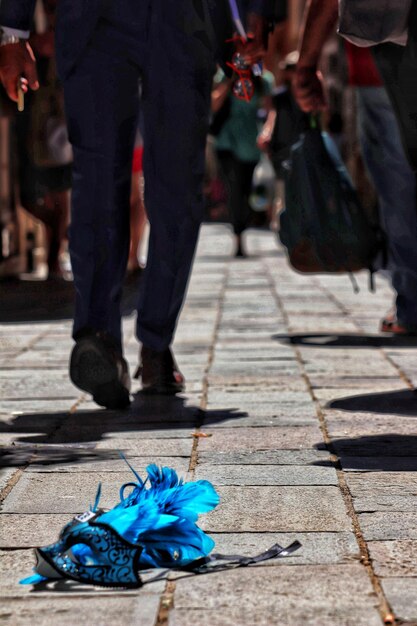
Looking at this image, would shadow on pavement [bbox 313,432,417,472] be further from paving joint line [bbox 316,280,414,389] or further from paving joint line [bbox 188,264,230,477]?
paving joint line [bbox 316,280,414,389]

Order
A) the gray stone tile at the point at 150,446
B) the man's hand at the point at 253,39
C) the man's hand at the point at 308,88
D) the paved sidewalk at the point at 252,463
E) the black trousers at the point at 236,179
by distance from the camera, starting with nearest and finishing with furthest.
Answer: the paved sidewalk at the point at 252,463 → the gray stone tile at the point at 150,446 → the man's hand at the point at 253,39 → the man's hand at the point at 308,88 → the black trousers at the point at 236,179

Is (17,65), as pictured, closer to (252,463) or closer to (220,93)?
(252,463)

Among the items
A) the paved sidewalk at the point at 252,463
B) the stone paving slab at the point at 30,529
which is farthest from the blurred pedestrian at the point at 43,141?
the stone paving slab at the point at 30,529

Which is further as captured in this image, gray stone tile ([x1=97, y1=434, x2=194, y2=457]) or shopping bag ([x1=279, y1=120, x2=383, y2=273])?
shopping bag ([x1=279, y1=120, x2=383, y2=273])

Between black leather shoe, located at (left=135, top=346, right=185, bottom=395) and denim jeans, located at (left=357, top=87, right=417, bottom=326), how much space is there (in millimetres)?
2109

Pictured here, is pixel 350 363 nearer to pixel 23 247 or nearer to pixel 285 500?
pixel 285 500

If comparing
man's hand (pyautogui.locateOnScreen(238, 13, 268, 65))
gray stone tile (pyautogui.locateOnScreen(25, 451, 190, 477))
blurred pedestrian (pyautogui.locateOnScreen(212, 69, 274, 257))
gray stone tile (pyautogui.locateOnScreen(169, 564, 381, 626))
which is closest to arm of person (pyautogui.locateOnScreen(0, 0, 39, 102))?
Answer: man's hand (pyautogui.locateOnScreen(238, 13, 268, 65))

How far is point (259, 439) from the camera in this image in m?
4.40

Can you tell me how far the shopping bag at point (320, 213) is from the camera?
6699mm

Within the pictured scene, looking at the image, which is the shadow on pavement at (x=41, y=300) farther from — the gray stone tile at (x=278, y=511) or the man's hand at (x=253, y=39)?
the gray stone tile at (x=278, y=511)

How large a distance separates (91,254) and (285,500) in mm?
1793

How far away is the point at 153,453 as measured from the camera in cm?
420

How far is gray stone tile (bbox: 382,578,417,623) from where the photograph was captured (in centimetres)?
263

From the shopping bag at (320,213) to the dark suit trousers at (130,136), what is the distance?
147 cm
